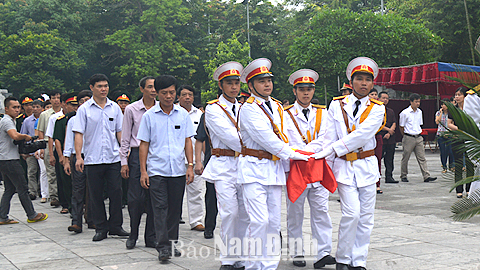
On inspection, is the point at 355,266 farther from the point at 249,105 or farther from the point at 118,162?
the point at 118,162

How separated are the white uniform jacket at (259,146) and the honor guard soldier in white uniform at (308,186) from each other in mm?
524

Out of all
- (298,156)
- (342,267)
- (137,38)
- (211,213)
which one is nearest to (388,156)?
(211,213)

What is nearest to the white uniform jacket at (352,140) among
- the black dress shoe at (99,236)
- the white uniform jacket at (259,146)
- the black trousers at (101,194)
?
the white uniform jacket at (259,146)

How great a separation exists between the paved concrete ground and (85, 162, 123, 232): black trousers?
9.0 inches

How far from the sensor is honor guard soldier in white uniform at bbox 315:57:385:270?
16.8 feet

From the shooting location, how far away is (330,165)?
546 cm

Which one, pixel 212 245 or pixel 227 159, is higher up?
pixel 227 159

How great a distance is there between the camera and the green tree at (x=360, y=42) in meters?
27.2

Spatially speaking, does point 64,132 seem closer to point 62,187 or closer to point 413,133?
point 62,187

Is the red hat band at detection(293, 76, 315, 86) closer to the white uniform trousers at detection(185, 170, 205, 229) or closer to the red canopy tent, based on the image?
the white uniform trousers at detection(185, 170, 205, 229)

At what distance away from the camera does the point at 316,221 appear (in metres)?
5.54

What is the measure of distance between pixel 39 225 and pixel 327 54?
22.1m

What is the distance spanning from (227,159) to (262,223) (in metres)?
0.92

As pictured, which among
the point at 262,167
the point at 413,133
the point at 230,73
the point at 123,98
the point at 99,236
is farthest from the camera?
the point at 413,133
